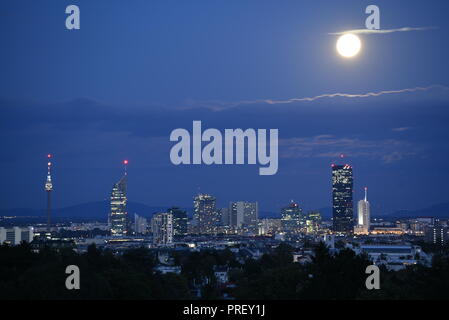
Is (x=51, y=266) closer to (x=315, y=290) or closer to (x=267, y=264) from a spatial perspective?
(x=315, y=290)

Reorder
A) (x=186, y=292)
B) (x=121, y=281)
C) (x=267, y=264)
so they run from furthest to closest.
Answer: (x=267, y=264) → (x=186, y=292) → (x=121, y=281)

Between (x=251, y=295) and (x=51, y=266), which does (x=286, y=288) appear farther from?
(x=51, y=266)

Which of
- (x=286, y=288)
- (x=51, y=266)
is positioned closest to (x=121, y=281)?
(x=51, y=266)

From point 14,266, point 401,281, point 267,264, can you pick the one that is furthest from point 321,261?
point 267,264

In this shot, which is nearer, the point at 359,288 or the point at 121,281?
the point at 359,288

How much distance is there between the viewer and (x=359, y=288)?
60312 mm

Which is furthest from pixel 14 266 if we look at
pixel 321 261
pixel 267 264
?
pixel 267 264
